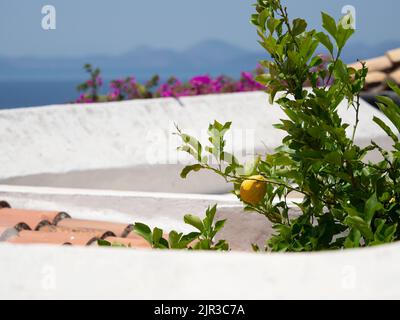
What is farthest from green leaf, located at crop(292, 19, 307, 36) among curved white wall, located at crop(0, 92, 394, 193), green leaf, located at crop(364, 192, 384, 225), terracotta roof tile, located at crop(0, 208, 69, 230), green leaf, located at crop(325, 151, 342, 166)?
curved white wall, located at crop(0, 92, 394, 193)

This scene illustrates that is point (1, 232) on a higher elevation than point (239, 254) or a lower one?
lower

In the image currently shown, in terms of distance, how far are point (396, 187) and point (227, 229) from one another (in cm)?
96

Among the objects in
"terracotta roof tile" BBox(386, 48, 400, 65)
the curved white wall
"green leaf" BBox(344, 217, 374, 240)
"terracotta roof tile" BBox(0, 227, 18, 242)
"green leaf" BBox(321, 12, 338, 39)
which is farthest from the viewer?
"terracotta roof tile" BBox(386, 48, 400, 65)

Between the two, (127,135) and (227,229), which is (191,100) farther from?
(227,229)

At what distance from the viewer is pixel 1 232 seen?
2.64m

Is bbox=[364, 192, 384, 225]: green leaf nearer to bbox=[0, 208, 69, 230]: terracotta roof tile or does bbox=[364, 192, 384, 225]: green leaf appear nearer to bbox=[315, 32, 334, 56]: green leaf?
bbox=[315, 32, 334, 56]: green leaf

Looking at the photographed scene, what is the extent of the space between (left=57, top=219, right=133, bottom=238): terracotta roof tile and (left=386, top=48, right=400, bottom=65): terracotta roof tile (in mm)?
5541

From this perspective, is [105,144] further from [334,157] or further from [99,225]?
[334,157]

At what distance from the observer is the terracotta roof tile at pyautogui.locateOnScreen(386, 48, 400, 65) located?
7.72 metres

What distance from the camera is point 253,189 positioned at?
5.17 feet

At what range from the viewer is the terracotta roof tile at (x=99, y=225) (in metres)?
2.76

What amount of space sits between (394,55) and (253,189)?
667 centimetres
